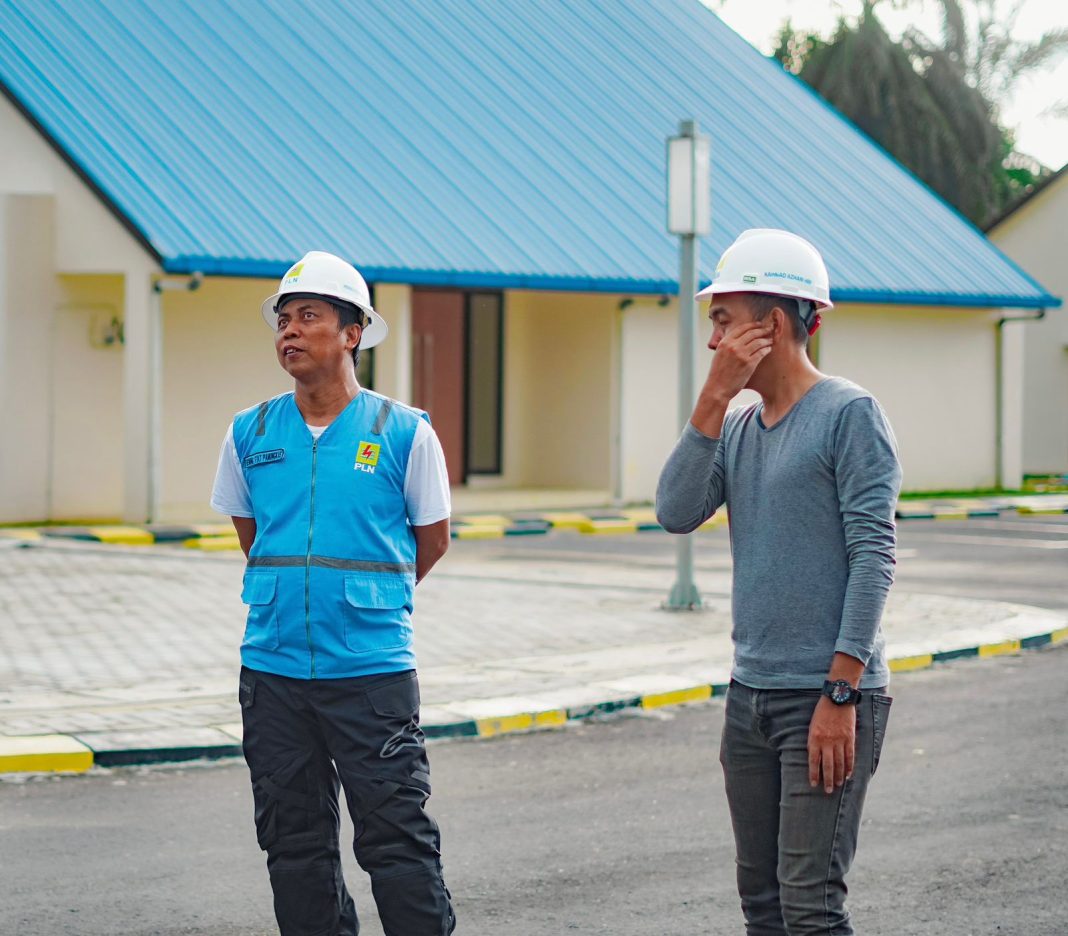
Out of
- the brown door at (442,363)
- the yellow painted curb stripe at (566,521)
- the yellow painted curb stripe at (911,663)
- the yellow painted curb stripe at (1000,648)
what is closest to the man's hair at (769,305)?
the yellow painted curb stripe at (911,663)

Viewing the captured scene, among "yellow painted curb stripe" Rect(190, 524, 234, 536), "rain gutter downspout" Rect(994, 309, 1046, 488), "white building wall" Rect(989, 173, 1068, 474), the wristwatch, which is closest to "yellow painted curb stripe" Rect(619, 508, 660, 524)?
"yellow painted curb stripe" Rect(190, 524, 234, 536)

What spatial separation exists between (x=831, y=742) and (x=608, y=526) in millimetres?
17045

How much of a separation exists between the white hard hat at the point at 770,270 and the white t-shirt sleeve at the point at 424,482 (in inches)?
36.6

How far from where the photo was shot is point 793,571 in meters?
3.81

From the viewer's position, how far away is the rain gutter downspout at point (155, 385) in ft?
61.4

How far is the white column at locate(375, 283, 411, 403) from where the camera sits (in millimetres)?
21141

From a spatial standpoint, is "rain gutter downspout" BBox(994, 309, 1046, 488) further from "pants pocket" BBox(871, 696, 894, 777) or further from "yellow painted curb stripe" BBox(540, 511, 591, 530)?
"pants pocket" BBox(871, 696, 894, 777)

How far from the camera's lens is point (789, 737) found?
3791 millimetres

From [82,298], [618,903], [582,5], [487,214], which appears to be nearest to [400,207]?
[487,214]

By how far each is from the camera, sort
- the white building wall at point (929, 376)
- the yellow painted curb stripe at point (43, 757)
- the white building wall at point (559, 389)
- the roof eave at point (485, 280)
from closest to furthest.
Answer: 1. the yellow painted curb stripe at point (43, 757)
2. the roof eave at point (485, 280)
3. the white building wall at point (559, 389)
4. the white building wall at point (929, 376)

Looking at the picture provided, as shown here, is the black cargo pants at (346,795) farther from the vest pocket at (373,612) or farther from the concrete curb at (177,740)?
the concrete curb at (177,740)

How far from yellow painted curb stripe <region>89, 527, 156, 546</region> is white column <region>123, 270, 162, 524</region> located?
2.88ft

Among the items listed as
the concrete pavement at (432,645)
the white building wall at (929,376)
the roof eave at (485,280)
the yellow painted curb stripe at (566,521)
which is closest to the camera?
the concrete pavement at (432,645)

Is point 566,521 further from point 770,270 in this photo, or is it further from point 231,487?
point 770,270
